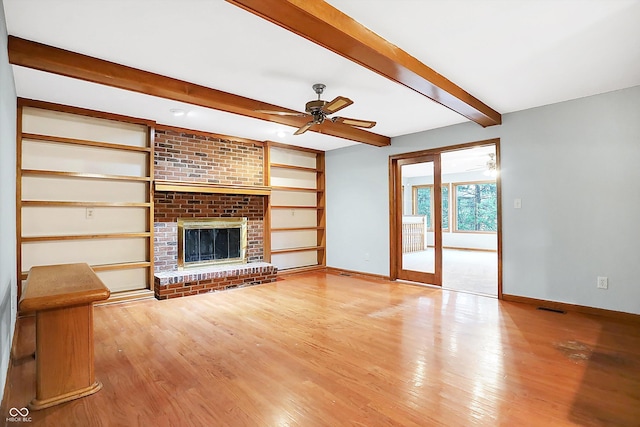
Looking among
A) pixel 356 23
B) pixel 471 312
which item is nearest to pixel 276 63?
pixel 356 23

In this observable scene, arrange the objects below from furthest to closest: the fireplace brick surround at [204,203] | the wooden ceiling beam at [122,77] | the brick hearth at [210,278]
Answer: the fireplace brick surround at [204,203]
the brick hearth at [210,278]
the wooden ceiling beam at [122,77]

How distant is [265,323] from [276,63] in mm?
2533

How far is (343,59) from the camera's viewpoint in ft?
9.05

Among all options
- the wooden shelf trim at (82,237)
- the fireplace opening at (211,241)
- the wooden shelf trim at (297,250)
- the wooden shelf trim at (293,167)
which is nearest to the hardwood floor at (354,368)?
the wooden shelf trim at (82,237)

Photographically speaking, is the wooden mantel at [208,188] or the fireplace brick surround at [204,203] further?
Result: the fireplace brick surround at [204,203]

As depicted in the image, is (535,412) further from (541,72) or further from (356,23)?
(541,72)

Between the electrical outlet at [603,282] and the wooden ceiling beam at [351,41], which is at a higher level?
the wooden ceiling beam at [351,41]

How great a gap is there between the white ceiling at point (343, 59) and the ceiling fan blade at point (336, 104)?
0.94 ft

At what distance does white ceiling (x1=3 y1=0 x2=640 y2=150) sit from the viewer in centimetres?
212

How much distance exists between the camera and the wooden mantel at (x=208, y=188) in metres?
A: 4.49

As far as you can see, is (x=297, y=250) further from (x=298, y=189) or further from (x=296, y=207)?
(x=298, y=189)

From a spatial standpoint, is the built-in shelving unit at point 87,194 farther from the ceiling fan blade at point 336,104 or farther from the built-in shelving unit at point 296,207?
the ceiling fan blade at point 336,104

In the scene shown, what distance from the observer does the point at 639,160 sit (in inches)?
133

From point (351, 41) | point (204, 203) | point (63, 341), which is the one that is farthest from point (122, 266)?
point (351, 41)
